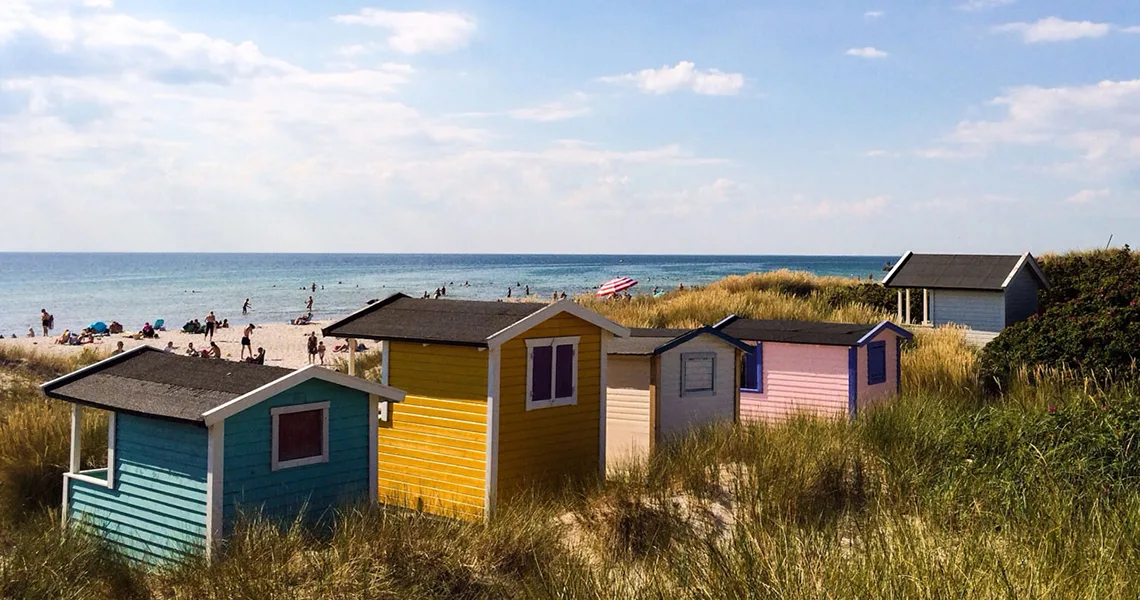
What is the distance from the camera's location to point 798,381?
1852cm

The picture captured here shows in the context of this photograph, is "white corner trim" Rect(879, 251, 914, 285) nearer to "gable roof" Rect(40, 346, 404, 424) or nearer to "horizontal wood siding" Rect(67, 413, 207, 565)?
"gable roof" Rect(40, 346, 404, 424)

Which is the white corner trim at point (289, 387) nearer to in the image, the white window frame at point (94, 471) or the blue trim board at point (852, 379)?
the white window frame at point (94, 471)

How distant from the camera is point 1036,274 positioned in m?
29.4

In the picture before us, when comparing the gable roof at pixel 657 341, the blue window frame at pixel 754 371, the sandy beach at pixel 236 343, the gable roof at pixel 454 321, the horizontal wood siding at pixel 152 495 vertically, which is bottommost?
the sandy beach at pixel 236 343

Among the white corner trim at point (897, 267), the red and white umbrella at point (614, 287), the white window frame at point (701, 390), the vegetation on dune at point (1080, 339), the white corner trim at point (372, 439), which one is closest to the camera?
the white corner trim at point (372, 439)

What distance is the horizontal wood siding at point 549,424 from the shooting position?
43.9ft

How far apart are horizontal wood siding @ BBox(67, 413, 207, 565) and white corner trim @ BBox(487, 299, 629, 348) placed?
3.92m

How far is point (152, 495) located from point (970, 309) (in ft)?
78.9

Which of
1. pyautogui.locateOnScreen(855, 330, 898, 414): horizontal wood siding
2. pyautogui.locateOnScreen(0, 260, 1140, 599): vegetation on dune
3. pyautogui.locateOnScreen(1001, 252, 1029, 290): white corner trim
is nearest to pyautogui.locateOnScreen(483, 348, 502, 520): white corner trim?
pyautogui.locateOnScreen(0, 260, 1140, 599): vegetation on dune

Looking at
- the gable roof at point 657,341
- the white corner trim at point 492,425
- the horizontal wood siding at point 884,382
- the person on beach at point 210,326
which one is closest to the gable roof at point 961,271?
the horizontal wood siding at point 884,382

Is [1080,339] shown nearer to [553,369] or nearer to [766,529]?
[553,369]

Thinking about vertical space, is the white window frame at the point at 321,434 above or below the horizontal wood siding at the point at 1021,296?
below

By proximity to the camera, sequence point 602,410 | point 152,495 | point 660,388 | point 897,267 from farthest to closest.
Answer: point 897,267 < point 660,388 < point 602,410 < point 152,495

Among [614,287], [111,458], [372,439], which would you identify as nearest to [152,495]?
[111,458]
